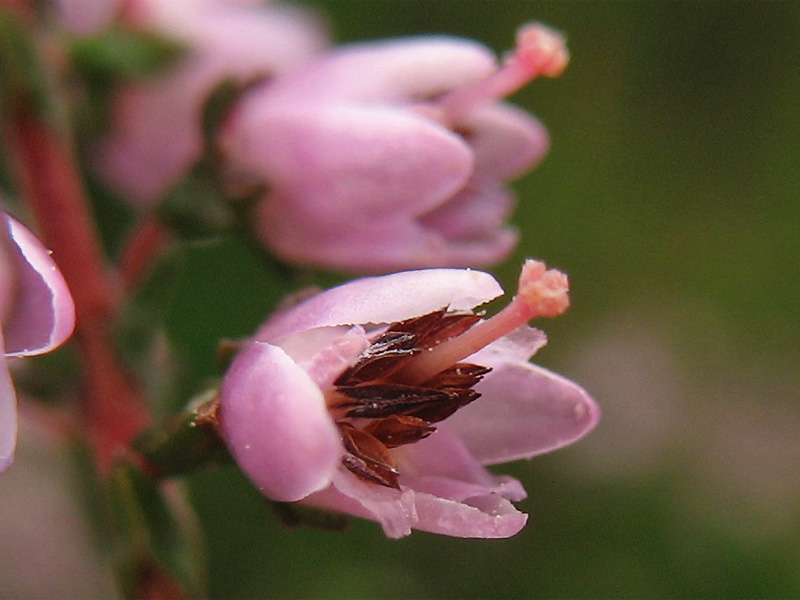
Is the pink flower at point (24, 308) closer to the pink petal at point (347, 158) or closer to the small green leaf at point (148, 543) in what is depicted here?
the small green leaf at point (148, 543)

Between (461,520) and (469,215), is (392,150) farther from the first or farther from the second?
(461,520)

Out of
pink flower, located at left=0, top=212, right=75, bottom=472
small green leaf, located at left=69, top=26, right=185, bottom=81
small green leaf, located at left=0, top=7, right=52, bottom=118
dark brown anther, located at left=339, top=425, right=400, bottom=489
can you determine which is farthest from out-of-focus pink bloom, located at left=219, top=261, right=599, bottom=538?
small green leaf, located at left=69, top=26, right=185, bottom=81

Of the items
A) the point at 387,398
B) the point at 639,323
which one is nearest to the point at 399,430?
the point at 387,398

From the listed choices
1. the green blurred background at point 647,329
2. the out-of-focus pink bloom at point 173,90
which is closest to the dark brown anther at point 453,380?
the out-of-focus pink bloom at point 173,90

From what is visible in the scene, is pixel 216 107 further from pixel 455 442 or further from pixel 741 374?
pixel 741 374

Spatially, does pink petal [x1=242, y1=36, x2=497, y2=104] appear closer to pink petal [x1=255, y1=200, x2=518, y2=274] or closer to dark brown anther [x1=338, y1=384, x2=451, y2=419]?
pink petal [x1=255, y1=200, x2=518, y2=274]
